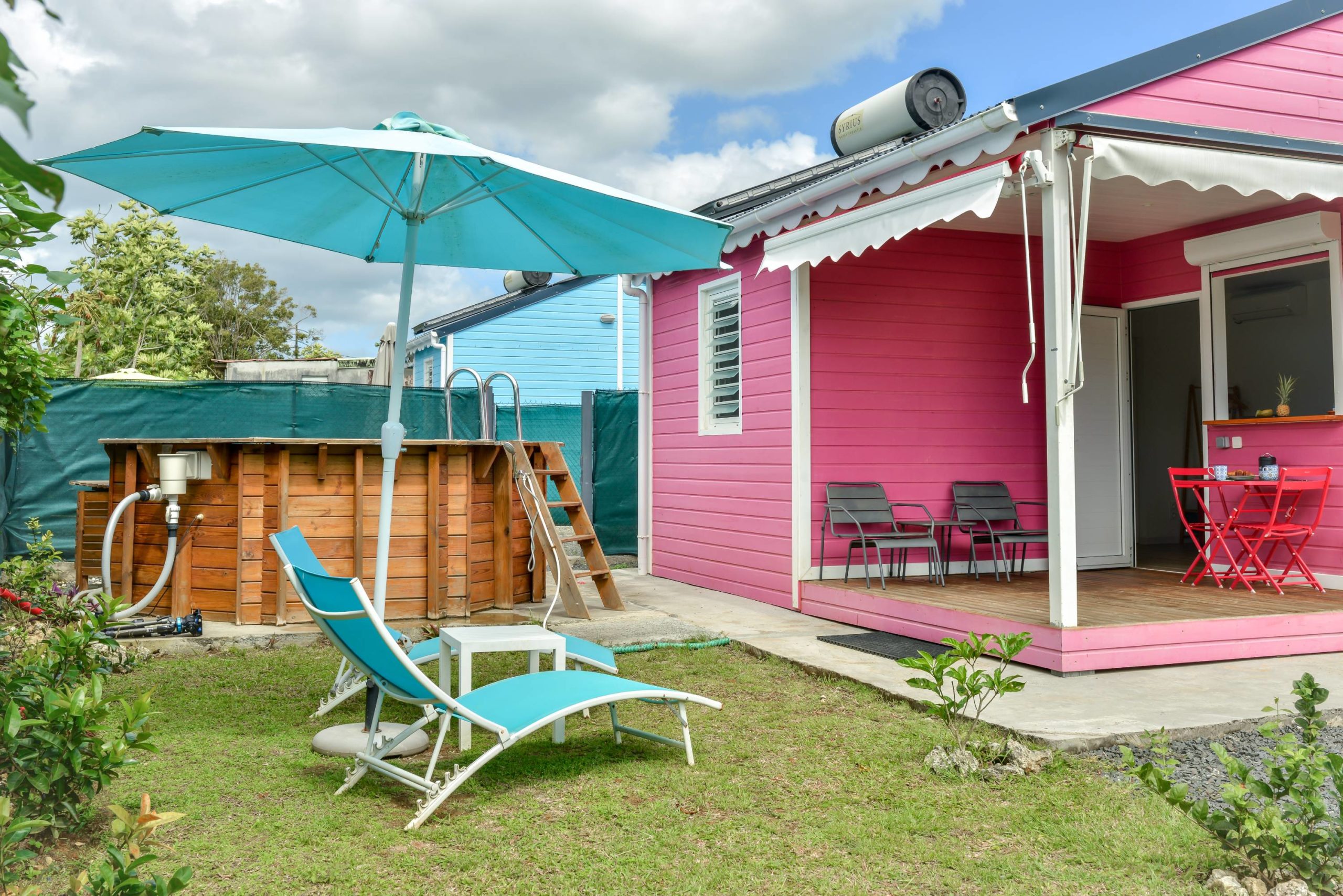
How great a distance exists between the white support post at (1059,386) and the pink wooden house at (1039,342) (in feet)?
0.06

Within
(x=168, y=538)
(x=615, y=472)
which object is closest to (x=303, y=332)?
(x=615, y=472)

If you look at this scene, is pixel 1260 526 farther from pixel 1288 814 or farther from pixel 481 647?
pixel 481 647

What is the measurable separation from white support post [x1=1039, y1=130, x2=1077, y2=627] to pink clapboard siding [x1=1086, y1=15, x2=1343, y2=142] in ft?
2.28

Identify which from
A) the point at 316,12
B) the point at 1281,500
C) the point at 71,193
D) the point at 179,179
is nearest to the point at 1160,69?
the point at 1281,500

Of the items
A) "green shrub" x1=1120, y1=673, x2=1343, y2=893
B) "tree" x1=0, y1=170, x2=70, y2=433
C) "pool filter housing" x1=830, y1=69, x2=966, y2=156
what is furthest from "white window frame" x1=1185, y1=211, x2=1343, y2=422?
"tree" x1=0, y1=170, x2=70, y2=433

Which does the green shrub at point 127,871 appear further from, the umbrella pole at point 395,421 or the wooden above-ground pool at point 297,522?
the wooden above-ground pool at point 297,522

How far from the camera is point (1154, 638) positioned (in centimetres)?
528

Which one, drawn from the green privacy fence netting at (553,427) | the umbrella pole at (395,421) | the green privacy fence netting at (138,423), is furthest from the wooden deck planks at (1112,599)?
the green privacy fence netting at (553,427)

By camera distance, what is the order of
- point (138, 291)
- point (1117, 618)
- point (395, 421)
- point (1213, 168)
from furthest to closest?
point (138, 291) < point (1117, 618) < point (1213, 168) < point (395, 421)

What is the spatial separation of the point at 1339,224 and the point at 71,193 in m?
7.87

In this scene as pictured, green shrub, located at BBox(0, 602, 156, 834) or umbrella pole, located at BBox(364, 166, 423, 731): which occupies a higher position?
umbrella pole, located at BBox(364, 166, 423, 731)

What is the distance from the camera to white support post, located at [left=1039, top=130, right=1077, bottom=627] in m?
5.14

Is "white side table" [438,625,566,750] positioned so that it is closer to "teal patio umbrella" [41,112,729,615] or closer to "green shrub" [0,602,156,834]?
"teal patio umbrella" [41,112,729,615]

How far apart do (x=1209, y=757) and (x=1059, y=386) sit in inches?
79.1
